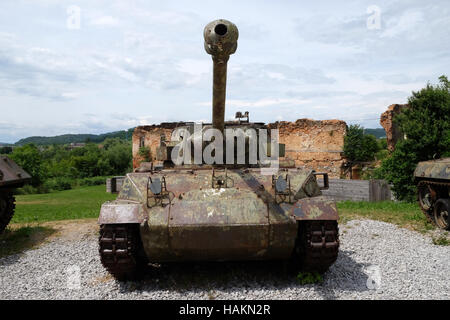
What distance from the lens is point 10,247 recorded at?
A: 941 centimetres

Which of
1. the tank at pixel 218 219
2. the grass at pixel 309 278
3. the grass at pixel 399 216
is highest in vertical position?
the tank at pixel 218 219

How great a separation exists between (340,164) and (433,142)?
8.18m

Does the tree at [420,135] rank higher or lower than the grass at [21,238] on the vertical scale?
higher

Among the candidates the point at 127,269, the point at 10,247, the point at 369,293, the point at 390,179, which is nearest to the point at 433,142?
the point at 390,179

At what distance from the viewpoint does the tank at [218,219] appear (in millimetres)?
5719

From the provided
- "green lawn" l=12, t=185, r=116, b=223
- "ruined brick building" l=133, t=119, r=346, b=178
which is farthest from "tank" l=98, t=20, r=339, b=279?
"ruined brick building" l=133, t=119, r=346, b=178

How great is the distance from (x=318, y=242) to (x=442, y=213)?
6.71 meters

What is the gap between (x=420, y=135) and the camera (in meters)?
15.8

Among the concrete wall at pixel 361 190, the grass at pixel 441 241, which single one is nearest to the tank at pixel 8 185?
the grass at pixel 441 241

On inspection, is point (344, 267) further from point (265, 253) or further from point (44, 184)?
point (44, 184)

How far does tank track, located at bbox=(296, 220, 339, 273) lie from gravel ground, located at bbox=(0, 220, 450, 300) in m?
0.47

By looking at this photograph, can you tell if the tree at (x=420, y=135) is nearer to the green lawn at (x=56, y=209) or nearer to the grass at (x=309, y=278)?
the grass at (x=309, y=278)

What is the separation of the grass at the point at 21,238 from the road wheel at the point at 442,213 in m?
10.2

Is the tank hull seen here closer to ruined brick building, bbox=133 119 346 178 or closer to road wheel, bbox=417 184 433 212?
road wheel, bbox=417 184 433 212
